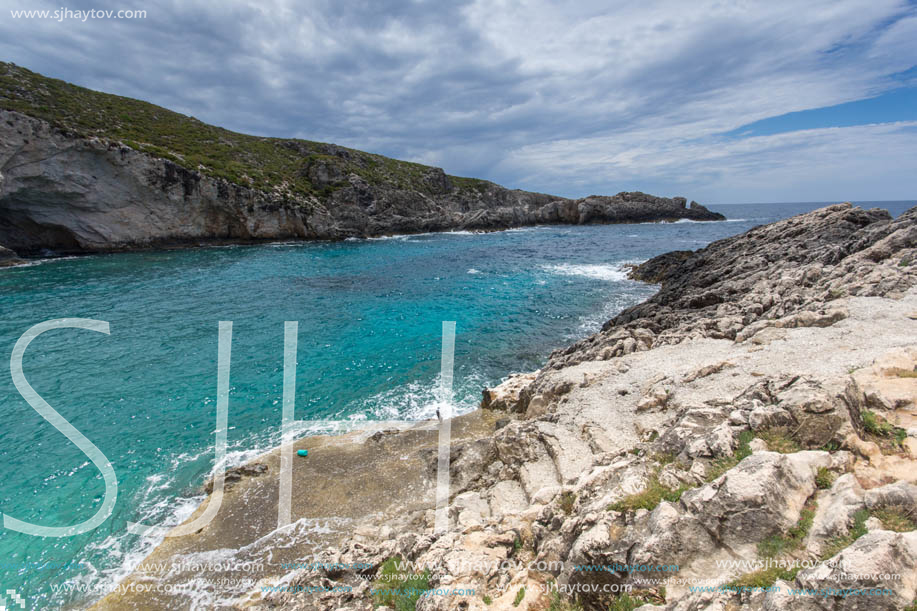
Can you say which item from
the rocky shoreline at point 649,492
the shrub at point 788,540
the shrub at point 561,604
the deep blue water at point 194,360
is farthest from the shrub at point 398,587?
the deep blue water at point 194,360

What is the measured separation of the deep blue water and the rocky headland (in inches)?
513

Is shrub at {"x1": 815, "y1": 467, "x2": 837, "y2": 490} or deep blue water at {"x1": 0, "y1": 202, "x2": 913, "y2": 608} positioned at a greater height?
shrub at {"x1": 815, "y1": 467, "x2": 837, "y2": 490}

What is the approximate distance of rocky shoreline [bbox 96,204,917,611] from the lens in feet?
13.1

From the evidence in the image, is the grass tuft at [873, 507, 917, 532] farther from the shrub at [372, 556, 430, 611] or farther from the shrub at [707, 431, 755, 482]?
the shrub at [372, 556, 430, 611]

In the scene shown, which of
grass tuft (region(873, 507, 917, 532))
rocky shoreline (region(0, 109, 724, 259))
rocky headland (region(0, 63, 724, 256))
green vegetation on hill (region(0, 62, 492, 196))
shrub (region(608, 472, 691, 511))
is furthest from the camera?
green vegetation on hill (region(0, 62, 492, 196))

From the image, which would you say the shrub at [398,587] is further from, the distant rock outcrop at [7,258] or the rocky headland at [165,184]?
the rocky headland at [165,184]

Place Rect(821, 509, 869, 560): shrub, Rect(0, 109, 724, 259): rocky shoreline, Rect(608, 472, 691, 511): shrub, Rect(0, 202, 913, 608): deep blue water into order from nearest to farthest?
Rect(821, 509, 869, 560): shrub, Rect(608, 472, 691, 511): shrub, Rect(0, 202, 913, 608): deep blue water, Rect(0, 109, 724, 259): rocky shoreline

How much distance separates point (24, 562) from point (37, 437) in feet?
19.7

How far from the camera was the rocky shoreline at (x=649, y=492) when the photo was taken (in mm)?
3990

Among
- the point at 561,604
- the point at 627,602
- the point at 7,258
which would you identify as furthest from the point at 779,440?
the point at 7,258

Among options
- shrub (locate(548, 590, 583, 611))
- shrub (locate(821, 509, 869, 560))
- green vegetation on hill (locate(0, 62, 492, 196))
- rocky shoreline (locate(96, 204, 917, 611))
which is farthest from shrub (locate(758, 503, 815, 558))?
green vegetation on hill (locate(0, 62, 492, 196))

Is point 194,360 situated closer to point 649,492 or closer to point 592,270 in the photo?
point 649,492

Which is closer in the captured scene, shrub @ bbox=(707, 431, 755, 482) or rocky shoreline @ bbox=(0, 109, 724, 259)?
shrub @ bbox=(707, 431, 755, 482)

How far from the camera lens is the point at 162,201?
A: 5694cm
